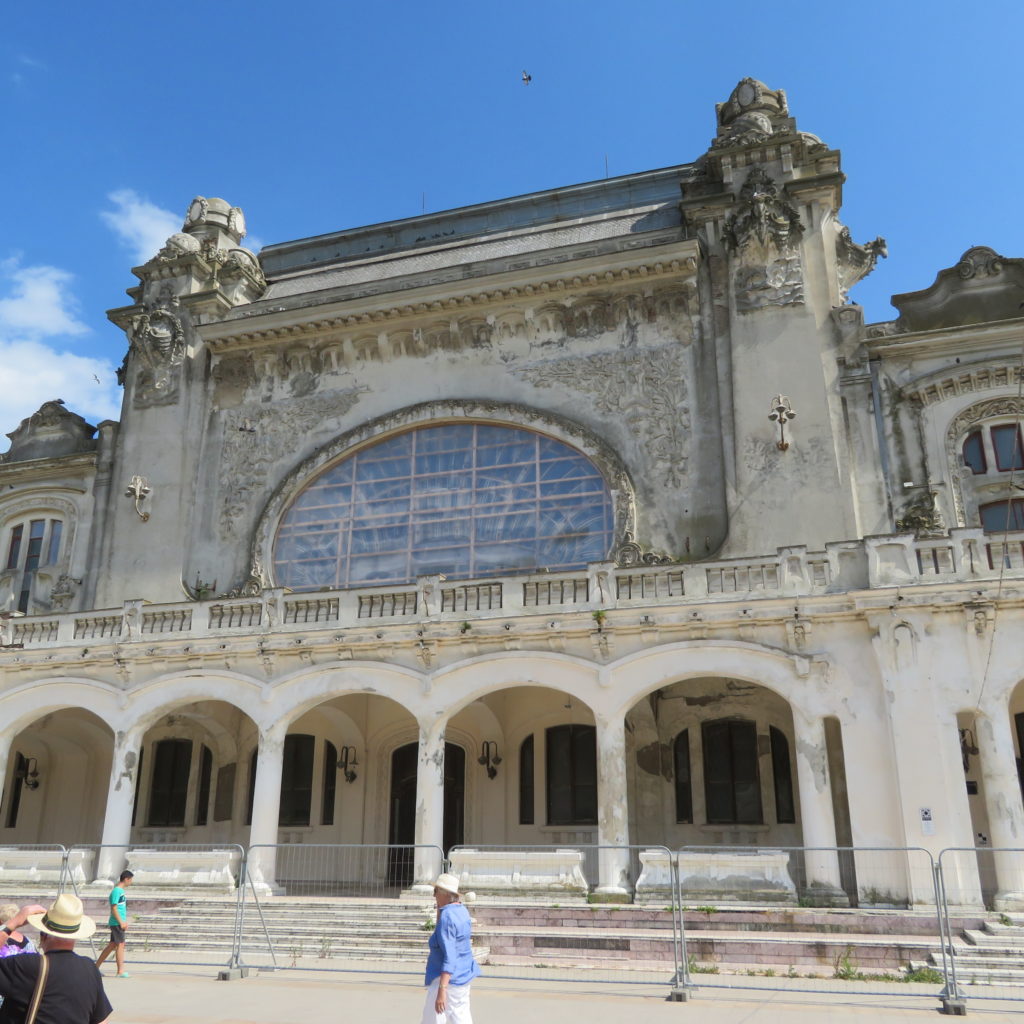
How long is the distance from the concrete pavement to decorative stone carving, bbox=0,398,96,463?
2195 centimetres

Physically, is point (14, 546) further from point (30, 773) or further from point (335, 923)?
point (335, 923)

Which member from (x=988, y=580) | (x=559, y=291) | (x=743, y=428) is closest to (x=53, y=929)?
(x=988, y=580)

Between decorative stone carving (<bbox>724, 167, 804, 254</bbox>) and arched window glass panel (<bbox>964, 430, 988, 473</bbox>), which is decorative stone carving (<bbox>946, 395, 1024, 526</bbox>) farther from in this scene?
decorative stone carving (<bbox>724, 167, 804, 254</bbox>)

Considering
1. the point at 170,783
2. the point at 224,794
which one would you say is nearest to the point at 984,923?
the point at 224,794

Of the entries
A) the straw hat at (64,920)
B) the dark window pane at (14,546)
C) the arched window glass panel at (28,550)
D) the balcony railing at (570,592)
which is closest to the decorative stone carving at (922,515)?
the balcony railing at (570,592)

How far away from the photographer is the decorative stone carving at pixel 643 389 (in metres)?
25.1

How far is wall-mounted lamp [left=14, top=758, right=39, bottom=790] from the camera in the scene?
89.9 ft

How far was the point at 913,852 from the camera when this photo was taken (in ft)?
55.7

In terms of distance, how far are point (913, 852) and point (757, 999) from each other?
6018 millimetres

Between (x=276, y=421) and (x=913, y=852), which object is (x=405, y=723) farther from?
(x=913, y=852)

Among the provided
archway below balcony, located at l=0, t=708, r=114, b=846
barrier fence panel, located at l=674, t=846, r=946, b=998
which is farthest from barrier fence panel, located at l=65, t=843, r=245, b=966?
barrier fence panel, located at l=674, t=846, r=946, b=998

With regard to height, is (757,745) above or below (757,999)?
above

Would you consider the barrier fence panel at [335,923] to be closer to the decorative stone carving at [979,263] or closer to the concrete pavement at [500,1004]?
the concrete pavement at [500,1004]

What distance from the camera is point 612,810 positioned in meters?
19.1
